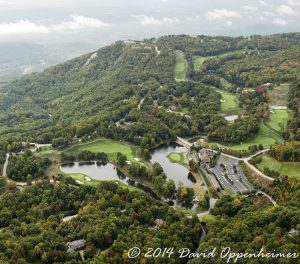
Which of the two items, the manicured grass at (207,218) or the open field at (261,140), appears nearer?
the manicured grass at (207,218)

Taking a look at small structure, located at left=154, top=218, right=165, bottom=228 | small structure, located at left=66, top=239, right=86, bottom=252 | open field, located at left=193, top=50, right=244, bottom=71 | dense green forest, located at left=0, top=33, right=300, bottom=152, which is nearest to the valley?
small structure, located at left=66, top=239, right=86, bottom=252

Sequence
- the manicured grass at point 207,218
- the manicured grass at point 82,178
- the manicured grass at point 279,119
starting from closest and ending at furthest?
the manicured grass at point 207,218 → the manicured grass at point 82,178 → the manicured grass at point 279,119

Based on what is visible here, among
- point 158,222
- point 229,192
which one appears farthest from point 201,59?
point 158,222

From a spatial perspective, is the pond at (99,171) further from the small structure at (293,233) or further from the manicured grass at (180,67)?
the manicured grass at (180,67)

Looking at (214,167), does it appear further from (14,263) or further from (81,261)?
(14,263)

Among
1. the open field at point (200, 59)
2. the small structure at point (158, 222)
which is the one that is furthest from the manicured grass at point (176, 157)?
the open field at point (200, 59)

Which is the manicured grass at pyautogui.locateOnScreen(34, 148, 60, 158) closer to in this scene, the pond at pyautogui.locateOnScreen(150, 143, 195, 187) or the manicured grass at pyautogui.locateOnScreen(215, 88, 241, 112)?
the pond at pyautogui.locateOnScreen(150, 143, 195, 187)
